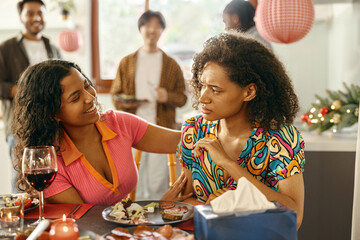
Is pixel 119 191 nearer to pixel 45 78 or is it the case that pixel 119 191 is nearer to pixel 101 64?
pixel 45 78

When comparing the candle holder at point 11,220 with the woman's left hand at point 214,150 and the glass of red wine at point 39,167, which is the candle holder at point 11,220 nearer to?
the glass of red wine at point 39,167

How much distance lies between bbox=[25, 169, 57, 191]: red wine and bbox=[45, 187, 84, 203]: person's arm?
0.85 ft

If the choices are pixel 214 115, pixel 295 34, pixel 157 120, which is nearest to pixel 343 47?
pixel 295 34

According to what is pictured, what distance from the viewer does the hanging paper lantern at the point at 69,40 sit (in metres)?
4.27

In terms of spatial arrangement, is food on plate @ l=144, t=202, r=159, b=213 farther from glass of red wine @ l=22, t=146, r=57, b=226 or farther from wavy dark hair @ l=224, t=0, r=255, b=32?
wavy dark hair @ l=224, t=0, r=255, b=32

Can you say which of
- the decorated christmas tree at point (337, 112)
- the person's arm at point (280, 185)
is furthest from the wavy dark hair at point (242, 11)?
the person's arm at point (280, 185)

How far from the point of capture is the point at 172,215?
3.62 ft

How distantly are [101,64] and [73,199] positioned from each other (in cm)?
342

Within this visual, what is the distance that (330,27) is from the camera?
385 centimetres

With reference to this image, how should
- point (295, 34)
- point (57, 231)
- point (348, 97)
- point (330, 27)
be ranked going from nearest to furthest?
point (57, 231)
point (348, 97)
point (295, 34)
point (330, 27)

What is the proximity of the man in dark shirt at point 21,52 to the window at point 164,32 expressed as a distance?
1.48 metres

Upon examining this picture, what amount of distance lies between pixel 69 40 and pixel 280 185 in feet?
11.6

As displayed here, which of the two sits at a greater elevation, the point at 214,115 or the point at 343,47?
the point at 343,47

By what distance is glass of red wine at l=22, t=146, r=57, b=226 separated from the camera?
3.65ft
